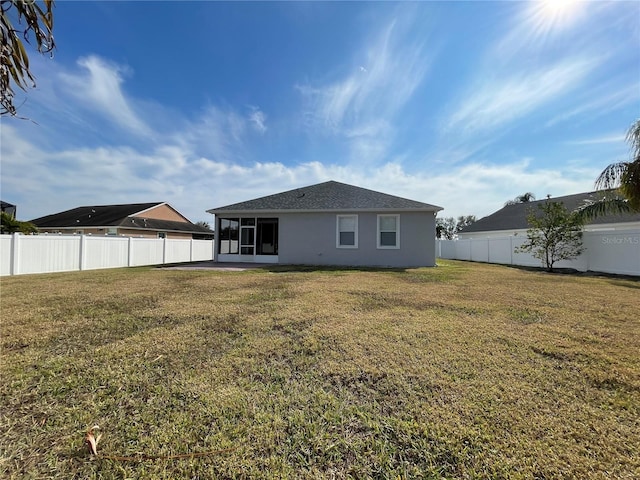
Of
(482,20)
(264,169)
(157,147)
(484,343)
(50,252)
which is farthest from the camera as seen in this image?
(264,169)

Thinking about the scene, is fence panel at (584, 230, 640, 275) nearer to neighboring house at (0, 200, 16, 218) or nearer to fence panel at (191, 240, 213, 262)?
fence panel at (191, 240, 213, 262)

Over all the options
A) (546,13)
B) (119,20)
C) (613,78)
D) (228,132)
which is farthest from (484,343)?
(228,132)

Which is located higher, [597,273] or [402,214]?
[402,214]

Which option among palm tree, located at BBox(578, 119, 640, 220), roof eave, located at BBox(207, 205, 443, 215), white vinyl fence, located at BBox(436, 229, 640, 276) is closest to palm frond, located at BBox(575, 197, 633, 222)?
palm tree, located at BBox(578, 119, 640, 220)

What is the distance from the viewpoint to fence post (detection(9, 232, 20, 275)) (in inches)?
423

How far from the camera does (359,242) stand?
14.5 metres

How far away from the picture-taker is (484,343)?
3.78 meters

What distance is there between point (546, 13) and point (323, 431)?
1039cm

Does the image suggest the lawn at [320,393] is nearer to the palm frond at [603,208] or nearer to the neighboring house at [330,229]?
the neighboring house at [330,229]

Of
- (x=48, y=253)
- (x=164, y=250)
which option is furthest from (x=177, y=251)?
(x=48, y=253)

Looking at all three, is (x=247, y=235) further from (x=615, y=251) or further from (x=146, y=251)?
(x=615, y=251)

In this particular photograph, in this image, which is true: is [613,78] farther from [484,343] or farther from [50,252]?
→ [50,252]

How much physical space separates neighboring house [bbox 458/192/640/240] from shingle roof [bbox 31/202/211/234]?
33.1 m

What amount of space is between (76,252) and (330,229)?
11.7 meters
